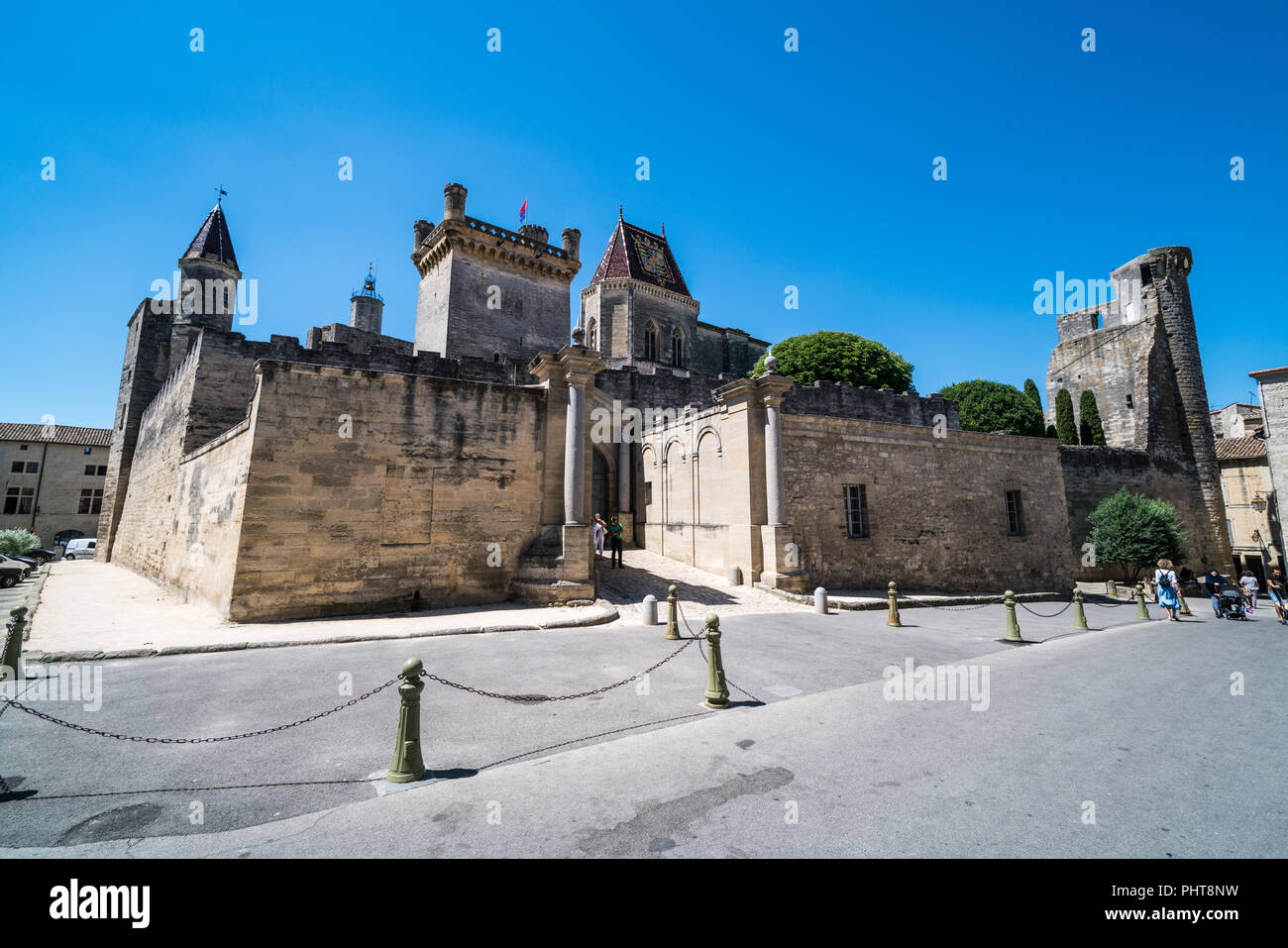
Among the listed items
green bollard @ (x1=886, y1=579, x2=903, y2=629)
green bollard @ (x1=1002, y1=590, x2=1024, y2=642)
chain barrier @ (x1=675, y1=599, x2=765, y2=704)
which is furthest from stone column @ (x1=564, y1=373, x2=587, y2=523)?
green bollard @ (x1=1002, y1=590, x2=1024, y2=642)

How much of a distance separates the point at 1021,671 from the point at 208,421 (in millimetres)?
24806

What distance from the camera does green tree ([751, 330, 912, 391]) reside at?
34594 millimetres

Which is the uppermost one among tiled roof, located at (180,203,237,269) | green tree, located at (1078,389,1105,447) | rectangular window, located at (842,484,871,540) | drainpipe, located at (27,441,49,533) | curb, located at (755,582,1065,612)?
tiled roof, located at (180,203,237,269)

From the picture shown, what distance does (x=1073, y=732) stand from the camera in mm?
5066

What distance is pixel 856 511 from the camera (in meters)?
16.9

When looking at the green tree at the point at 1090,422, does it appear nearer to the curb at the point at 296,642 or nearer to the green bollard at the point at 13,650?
the curb at the point at 296,642

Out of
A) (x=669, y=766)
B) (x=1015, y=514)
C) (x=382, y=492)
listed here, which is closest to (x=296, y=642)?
(x=382, y=492)

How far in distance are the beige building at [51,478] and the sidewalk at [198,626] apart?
115 ft

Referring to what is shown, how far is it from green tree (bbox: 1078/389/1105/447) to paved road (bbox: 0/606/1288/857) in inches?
1194

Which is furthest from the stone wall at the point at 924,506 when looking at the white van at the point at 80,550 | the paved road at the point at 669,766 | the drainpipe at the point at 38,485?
the drainpipe at the point at 38,485

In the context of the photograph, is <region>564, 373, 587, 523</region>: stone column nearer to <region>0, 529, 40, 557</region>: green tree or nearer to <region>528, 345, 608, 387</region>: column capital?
<region>528, 345, 608, 387</region>: column capital

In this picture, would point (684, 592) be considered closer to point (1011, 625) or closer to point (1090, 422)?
point (1011, 625)

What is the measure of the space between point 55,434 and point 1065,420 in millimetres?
69815
